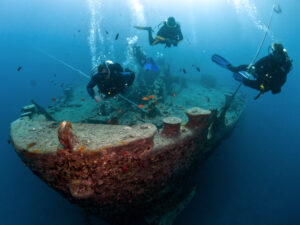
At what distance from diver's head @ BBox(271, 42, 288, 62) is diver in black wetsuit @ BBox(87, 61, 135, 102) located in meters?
4.20

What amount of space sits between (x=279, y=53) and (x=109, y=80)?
4949 mm

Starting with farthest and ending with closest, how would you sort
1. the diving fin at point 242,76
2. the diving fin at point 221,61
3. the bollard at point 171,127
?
1. the diving fin at point 221,61
2. the diving fin at point 242,76
3. the bollard at point 171,127

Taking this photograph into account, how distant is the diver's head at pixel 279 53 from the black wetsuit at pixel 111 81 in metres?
4.20

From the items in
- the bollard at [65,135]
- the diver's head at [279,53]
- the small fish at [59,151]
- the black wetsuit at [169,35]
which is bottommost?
the small fish at [59,151]

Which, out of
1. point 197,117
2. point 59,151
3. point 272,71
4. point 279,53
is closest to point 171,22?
point 279,53

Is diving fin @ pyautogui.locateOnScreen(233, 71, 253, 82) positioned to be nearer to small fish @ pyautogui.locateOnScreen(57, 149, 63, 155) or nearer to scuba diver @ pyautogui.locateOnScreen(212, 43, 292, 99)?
scuba diver @ pyautogui.locateOnScreen(212, 43, 292, 99)

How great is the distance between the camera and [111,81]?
4.62 m

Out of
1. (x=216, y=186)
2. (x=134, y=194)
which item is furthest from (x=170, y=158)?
(x=216, y=186)

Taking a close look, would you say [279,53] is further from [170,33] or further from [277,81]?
[170,33]

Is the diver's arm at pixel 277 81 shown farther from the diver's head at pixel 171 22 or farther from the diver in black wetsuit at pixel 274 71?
the diver's head at pixel 171 22

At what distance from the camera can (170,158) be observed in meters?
3.51

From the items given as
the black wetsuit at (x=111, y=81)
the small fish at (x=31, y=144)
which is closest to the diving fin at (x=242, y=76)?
the black wetsuit at (x=111, y=81)

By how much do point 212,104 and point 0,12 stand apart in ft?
460

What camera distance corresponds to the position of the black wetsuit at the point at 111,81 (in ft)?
14.7
